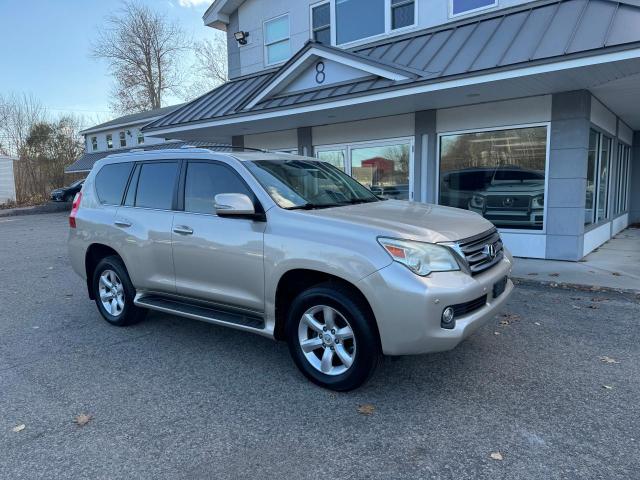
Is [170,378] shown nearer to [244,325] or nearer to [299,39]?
[244,325]

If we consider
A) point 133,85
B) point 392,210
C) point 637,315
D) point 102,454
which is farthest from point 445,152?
point 133,85

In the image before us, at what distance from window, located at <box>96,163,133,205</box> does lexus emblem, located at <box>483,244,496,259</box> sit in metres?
3.84

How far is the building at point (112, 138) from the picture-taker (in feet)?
104

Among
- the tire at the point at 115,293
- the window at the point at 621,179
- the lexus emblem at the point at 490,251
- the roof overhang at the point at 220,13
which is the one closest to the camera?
the lexus emblem at the point at 490,251

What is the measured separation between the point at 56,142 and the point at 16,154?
2837 millimetres

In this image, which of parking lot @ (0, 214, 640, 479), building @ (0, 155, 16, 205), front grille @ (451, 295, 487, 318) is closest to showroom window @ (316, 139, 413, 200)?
parking lot @ (0, 214, 640, 479)

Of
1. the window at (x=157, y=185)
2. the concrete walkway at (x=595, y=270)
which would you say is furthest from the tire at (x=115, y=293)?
the concrete walkway at (x=595, y=270)

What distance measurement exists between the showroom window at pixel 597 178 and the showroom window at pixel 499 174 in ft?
3.16

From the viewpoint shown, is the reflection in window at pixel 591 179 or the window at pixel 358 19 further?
the window at pixel 358 19

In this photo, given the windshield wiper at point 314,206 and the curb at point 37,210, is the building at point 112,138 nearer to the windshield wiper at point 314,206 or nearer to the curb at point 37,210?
the curb at point 37,210

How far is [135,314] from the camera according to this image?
203 inches

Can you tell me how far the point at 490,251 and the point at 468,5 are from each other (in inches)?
293

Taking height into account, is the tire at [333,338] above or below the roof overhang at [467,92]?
below

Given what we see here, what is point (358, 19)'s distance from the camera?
Result: 429 inches
